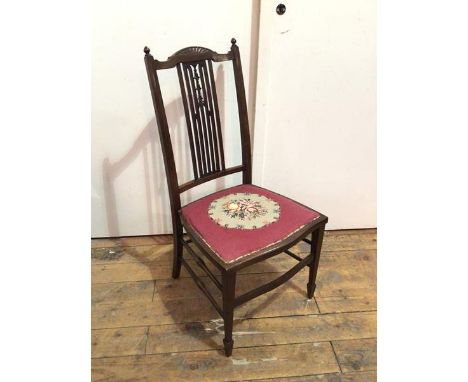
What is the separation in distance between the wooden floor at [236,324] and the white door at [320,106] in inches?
13.3

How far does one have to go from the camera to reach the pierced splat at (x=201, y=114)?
1.35 m

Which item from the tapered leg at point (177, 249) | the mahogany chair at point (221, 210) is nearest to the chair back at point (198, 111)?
the mahogany chair at point (221, 210)

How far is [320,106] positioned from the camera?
1.66 meters

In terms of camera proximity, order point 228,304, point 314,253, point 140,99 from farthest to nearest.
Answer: point 140,99 → point 314,253 → point 228,304

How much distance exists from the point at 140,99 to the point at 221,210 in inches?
24.8

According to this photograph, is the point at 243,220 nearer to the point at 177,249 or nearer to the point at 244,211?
the point at 244,211

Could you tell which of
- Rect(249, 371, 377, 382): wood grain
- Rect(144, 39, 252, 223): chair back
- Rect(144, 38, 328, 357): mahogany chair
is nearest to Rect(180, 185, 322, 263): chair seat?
Rect(144, 38, 328, 357): mahogany chair

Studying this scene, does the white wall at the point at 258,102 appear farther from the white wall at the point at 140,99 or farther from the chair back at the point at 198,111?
the chair back at the point at 198,111

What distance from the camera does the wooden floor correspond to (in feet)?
4.28

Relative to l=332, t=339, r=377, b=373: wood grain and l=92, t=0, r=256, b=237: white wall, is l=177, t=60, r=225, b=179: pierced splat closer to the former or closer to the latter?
l=92, t=0, r=256, b=237: white wall

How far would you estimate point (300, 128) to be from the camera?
171cm

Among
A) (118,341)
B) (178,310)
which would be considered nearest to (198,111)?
(178,310)
